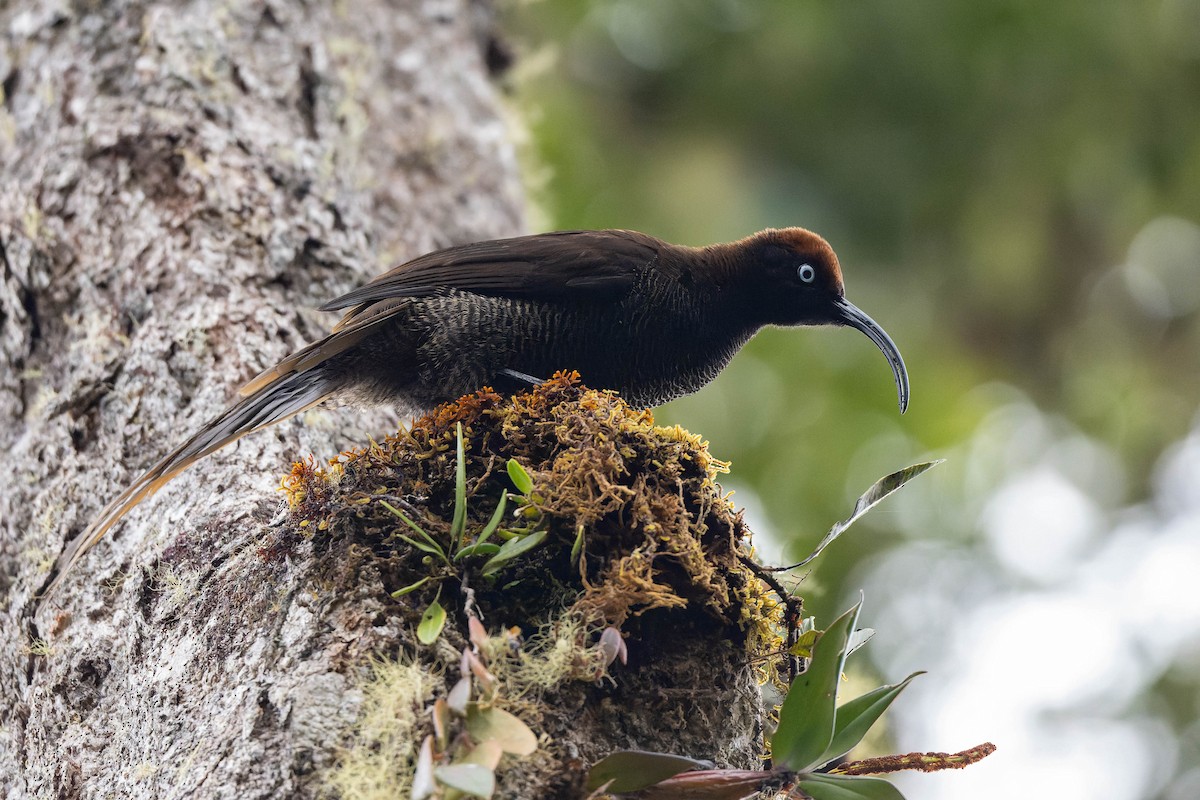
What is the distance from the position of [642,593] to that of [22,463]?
2.27 meters

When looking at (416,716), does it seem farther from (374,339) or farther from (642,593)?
(374,339)

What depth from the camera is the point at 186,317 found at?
11.4 feet

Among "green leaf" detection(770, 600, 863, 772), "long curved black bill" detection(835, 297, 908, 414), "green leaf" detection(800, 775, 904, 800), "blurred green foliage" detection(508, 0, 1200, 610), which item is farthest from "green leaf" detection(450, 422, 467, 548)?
"blurred green foliage" detection(508, 0, 1200, 610)

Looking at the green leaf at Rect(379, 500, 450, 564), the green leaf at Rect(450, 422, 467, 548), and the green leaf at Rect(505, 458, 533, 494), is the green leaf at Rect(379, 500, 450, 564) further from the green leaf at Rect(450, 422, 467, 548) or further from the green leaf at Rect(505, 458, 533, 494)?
the green leaf at Rect(505, 458, 533, 494)

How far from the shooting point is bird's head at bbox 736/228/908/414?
4.00 m

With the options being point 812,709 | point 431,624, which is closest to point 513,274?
point 431,624

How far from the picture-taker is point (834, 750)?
2.16m

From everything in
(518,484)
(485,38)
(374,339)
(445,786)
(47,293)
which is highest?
(485,38)

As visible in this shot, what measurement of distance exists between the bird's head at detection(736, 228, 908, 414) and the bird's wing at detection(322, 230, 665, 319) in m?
0.51

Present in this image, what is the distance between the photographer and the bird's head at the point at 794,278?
4.00 meters

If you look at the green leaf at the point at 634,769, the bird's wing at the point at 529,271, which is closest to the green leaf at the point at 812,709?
the green leaf at the point at 634,769

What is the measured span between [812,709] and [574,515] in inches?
24.6

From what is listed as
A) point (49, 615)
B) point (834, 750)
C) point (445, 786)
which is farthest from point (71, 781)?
point (834, 750)

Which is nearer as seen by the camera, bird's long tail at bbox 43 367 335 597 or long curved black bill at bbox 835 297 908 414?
bird's long tail at bbox 43 367 335 597
